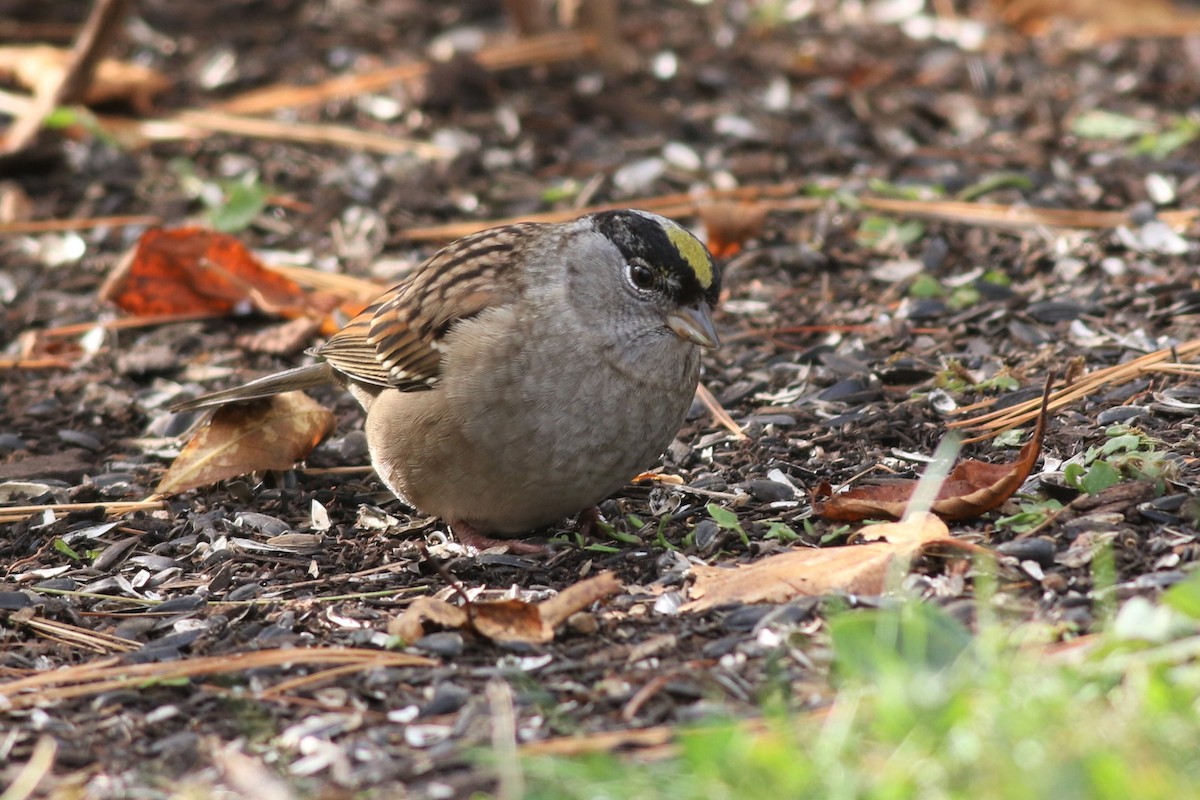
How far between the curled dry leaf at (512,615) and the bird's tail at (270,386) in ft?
4.60

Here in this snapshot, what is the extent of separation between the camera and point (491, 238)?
4.06 m

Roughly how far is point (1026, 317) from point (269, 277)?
2648mm

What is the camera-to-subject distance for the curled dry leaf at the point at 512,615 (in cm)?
305

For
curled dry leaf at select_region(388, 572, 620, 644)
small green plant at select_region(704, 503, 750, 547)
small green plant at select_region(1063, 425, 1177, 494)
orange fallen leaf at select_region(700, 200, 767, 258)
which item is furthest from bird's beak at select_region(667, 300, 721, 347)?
orange fallen leaf at select_region(700, 200, 767, 258)

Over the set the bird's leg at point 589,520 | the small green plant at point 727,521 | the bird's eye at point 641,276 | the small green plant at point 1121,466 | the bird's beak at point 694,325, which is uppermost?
the bird's eye at point 641,276

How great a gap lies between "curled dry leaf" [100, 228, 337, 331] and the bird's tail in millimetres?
921

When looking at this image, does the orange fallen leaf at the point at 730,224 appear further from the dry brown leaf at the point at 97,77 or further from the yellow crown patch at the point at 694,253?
the dry brown leaf at the point at 97,77

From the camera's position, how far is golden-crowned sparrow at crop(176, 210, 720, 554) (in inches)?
141

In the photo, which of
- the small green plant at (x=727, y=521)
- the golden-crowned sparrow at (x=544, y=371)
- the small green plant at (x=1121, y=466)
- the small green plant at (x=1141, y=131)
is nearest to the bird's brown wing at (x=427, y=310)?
the golden-crowned sparrow at (x=544, y=371)

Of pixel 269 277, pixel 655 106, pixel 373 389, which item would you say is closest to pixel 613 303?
pixel 373 389

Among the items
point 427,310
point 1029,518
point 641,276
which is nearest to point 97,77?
point 427,310

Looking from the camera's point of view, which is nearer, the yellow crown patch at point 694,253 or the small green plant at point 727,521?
the small green plant at point 727,521

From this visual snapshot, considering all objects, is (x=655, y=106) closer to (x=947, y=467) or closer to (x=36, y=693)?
(x=947, y=467)

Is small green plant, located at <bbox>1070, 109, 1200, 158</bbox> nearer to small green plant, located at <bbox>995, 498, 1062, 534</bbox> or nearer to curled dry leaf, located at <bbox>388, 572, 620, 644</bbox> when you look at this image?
small green plant, located at <bbox>995, 498, 1062, 534</bbox>
